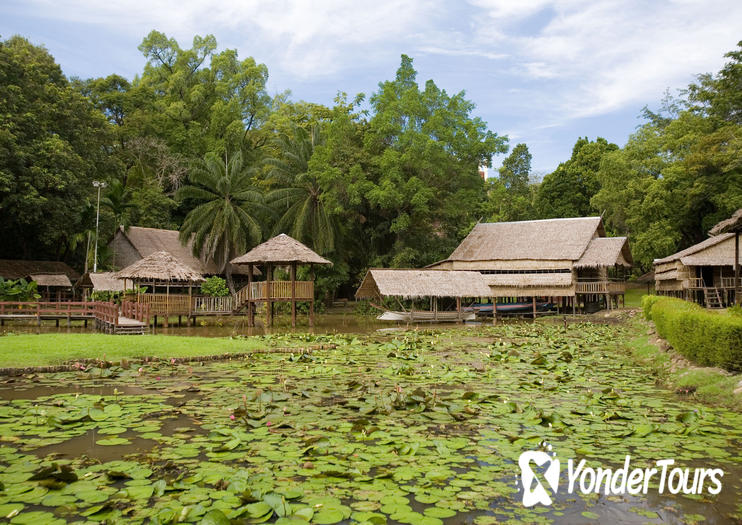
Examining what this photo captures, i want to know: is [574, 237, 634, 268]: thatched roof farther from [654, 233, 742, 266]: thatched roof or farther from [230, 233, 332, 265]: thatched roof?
[230, 233, 332, 265]: thatched roof

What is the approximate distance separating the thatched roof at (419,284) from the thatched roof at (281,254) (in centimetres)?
259

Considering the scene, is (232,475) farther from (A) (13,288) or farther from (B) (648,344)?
(A) (13,288)

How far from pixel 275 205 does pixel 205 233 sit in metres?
4.82

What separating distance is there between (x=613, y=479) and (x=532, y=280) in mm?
28486

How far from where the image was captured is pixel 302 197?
3703cm

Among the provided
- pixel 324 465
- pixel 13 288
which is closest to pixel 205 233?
pixel 13 288

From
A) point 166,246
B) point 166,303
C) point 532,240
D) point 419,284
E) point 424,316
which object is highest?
point 166,246

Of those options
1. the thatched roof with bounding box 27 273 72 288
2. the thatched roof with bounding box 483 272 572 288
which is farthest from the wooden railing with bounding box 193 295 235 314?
the thatched roof with bounding box 483 272 572 288

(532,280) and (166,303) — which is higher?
(532,280)

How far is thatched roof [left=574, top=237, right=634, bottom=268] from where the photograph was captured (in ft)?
103

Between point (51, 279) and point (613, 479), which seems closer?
point (613, 479)

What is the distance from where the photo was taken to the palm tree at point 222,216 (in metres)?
36.6

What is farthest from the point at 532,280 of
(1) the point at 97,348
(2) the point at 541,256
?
(1) the point at 97,348

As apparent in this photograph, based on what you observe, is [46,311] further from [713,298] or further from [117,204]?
[713,298]
